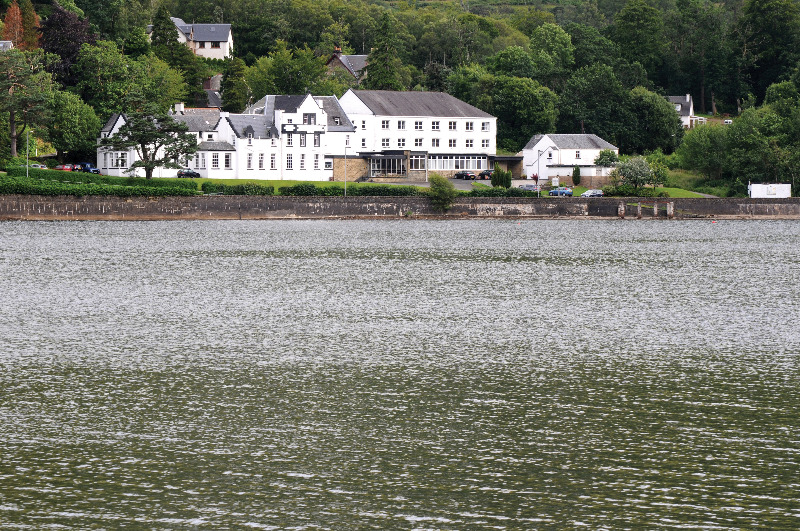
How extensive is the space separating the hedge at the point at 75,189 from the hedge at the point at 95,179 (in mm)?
2092

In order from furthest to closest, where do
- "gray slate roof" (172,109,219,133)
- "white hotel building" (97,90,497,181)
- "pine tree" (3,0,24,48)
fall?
"pine tree" (3,0,24,48) → "gray slate roof" (172,109,219,133) → "white hotel building" (97,90,497,181)

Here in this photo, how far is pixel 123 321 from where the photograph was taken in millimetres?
34844

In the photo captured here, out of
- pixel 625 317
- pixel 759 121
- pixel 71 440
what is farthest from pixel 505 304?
pixel 759 121

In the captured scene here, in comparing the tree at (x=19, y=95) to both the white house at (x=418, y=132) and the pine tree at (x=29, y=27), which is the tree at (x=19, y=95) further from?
the white house at (x=418, y=132)

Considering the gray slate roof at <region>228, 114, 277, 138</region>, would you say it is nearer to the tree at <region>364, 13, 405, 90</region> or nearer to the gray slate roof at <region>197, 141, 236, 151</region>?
the gray slate roof at <region>197, 141, 236, 151</region>

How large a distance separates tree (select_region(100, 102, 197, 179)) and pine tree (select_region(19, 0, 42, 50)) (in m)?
36.8

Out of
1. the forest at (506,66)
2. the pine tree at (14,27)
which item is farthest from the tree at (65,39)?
the pine tree at (14,27)

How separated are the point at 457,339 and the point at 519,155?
94475 millimetres

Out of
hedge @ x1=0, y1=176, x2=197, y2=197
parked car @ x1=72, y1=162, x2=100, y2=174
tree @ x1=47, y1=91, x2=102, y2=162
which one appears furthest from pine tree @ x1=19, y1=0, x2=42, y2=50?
hedge @ x1=0, y1=176, x2=197, y2=197

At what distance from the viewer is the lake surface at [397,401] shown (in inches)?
636

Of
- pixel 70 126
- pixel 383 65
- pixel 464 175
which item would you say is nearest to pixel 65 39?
pixel 70 126

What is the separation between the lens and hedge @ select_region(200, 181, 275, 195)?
9500 cm

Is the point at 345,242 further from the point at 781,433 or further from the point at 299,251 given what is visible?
the point at 781,433

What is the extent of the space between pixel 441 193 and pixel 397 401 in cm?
7256
